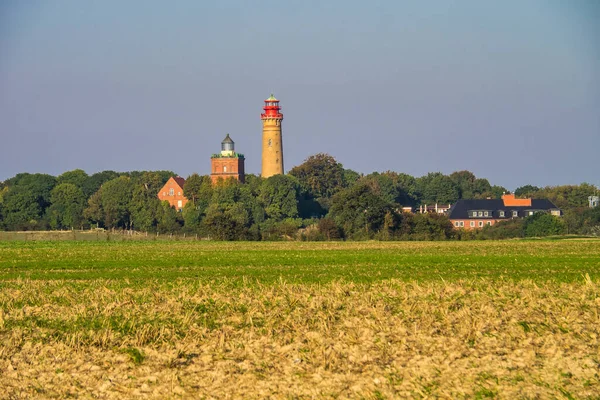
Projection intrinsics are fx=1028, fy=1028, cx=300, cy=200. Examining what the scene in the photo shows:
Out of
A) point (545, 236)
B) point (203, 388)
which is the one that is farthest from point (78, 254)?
point (545, 236)

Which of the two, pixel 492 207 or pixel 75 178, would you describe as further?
pixel 75 178

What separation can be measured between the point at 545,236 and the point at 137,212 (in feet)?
194

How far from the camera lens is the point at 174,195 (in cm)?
15162

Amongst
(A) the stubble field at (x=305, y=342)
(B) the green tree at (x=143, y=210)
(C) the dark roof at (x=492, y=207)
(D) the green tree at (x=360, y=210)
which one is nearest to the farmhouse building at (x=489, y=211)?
(C) the dark roof at (x=492, y=207)

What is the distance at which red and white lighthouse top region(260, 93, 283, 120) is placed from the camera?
507ft

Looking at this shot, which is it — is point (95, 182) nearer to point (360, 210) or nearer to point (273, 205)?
point (273, 205)

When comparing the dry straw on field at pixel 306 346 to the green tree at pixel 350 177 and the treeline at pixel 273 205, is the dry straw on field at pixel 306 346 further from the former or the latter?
the green tree at pixel 350 177

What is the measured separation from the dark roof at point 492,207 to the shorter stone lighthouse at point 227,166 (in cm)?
3186

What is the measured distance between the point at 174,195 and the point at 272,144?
1646 cm

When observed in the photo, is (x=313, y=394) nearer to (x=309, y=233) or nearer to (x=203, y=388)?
(x=203, y=388)

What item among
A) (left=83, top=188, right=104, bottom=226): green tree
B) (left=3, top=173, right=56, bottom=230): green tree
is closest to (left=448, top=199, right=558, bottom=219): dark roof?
(left=83, top=188, right=104, bottom=226): green tree

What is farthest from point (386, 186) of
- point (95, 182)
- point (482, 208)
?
point (95, 182)

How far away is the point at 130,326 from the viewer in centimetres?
1898

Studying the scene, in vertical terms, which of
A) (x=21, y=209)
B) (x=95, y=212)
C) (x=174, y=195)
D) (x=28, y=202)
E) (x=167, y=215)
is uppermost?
(x=174, y=195)
